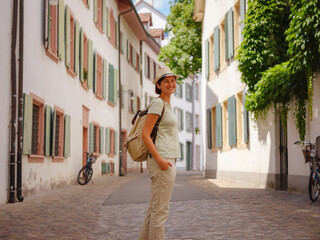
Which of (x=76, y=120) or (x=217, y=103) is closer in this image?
(x=76, y=120)

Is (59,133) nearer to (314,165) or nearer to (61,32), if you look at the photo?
(61,32)

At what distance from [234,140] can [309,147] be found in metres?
7.50

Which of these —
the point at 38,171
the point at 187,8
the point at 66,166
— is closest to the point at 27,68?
the point at 38,171

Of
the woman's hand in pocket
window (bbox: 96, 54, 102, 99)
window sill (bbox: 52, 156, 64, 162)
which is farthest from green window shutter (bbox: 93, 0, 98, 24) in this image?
the woman's hand in pocket

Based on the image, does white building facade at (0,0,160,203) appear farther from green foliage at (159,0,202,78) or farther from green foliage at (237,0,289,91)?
green foliage at (237,0,289,91)

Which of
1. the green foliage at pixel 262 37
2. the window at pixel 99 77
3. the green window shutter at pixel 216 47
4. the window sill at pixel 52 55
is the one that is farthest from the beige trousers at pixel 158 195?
the window at pixel 99 77

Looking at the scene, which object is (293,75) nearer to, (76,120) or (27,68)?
(27,68)

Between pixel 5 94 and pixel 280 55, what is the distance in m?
7.28

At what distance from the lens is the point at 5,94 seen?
Result: 1112cm

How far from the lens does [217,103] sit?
21.2 meters

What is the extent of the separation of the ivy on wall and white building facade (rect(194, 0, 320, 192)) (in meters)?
0.43

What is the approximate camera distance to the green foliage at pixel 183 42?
92.1ft

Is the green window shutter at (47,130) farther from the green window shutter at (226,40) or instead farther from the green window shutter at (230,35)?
the green window shutter at (226,40)

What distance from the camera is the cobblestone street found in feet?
22.1
